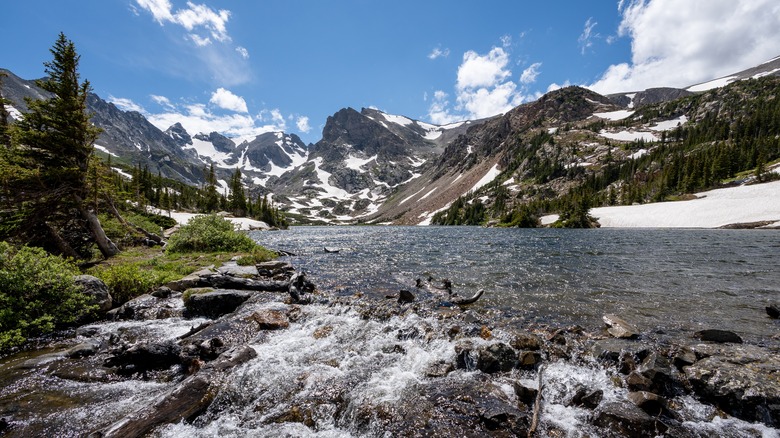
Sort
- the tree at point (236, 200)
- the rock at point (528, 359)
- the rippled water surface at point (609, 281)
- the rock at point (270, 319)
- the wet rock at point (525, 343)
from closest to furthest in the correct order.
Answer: the rock at point (528, 359), the wet rock at point (525, 343), the rock at point (270, 319), the rippled water surface at point (609, 281), the tree at point (236, 200)

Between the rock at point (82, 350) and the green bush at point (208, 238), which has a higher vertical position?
the green bush at point (208, 238)

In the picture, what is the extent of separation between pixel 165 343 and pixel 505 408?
10346 millimetres

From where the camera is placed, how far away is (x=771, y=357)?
866cm

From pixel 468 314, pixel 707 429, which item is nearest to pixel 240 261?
pixel 468 314

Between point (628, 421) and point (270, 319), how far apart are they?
12.2 meters

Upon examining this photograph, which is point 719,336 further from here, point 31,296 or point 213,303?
point 31,296

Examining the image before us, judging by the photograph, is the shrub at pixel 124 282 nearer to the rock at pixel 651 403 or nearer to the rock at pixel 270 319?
the rock at pixel 270 319

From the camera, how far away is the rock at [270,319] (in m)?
12.7

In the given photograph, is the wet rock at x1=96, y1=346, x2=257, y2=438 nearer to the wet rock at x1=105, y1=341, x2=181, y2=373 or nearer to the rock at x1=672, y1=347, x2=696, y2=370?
the wet rock at x1=105, y1=341, x2=181, y2=373

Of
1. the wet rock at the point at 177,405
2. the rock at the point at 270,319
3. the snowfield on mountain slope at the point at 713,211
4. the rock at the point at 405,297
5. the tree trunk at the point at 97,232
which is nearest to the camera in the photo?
the wet rock at the point at 177,405

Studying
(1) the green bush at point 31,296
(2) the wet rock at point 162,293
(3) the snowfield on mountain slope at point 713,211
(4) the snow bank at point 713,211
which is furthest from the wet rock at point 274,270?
(4) the snow bank at point 713,211

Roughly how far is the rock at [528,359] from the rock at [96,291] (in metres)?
16.5

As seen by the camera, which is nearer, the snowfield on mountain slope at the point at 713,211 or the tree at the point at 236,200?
the snowfield on mountain slope at the point at 713,211

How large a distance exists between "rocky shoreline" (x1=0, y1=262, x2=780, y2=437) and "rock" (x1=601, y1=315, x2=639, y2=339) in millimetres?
58
